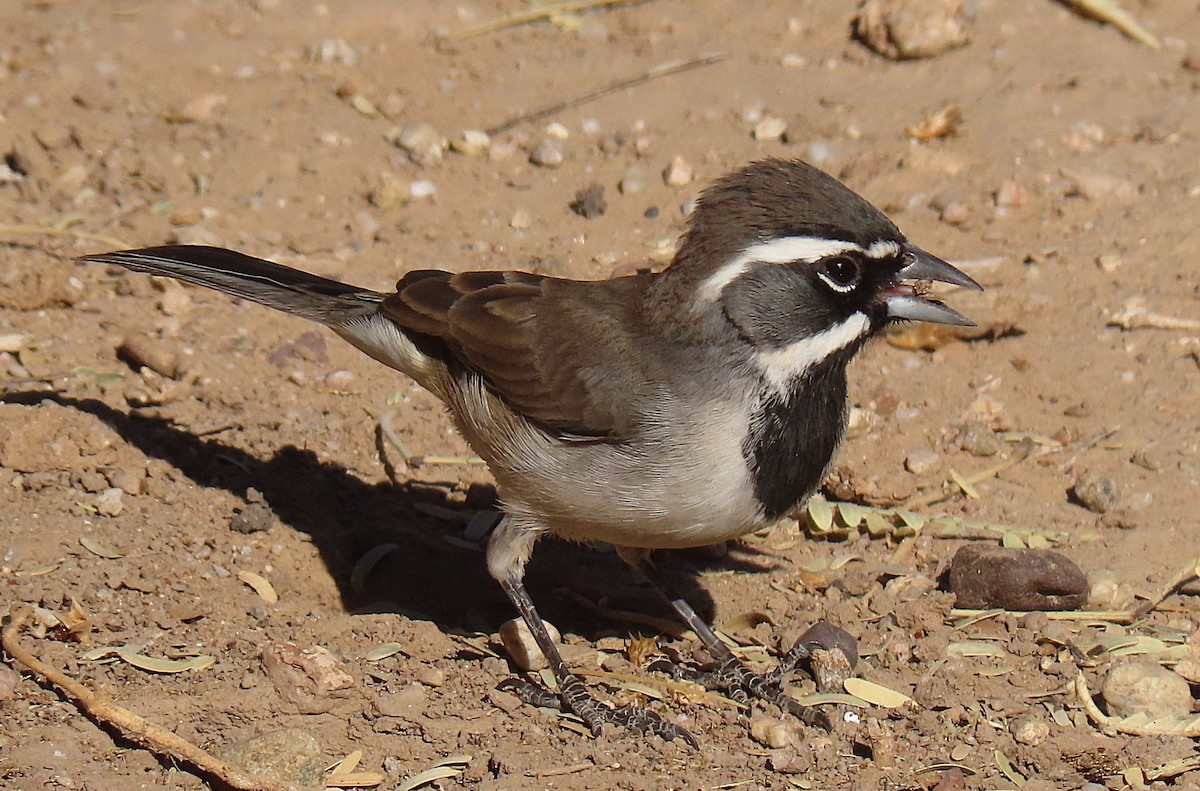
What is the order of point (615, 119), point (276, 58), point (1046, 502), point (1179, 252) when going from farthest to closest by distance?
point (276, 58) < point (615, 119) < point (1179, 252) < point (1046, 502)

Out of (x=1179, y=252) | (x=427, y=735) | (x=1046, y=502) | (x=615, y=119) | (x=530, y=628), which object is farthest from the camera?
(x=615, y=119)

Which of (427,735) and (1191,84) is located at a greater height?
(1191,84)

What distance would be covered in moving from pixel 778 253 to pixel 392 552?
2.66 metres

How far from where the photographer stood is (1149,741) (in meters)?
5.05

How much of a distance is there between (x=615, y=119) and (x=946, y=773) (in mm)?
5624

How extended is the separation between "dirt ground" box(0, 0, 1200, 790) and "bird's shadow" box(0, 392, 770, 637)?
0.9 inches

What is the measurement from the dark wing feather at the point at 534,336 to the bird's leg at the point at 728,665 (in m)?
1.03

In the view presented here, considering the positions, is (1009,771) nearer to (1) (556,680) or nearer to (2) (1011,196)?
(1) (556,680)

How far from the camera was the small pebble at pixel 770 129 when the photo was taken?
29.8 feet

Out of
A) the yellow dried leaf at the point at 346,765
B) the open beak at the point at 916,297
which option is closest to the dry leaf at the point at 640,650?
the yellow dried leaf at the point at 346,765

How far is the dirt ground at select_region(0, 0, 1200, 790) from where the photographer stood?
17.5 ft

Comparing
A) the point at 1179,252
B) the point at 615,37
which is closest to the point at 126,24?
the point at 615,37

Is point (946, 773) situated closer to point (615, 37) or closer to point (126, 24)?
point (615, 37)

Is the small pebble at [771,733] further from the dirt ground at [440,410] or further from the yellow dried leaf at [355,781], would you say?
the yellow dried leaf at [355,781]
